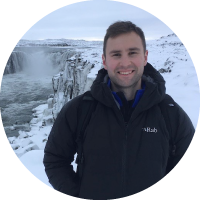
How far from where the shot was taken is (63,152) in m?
1.50

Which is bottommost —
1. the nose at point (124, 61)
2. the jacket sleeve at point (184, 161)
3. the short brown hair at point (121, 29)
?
the jacket sleeve at point (184, 161)

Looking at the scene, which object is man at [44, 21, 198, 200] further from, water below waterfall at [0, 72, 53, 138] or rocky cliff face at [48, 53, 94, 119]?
water below waterfall at [0, 72, 53, 138]

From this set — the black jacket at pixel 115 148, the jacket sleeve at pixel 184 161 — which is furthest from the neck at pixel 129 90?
the jacket sleeve at pixel 184 161

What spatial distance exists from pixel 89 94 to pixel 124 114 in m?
0.28

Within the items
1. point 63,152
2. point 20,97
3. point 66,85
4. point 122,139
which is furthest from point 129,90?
point 20,97

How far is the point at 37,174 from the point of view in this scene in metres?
2.79

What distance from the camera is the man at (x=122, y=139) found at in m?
1.39

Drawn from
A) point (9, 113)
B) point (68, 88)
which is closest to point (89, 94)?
point (68, 88)

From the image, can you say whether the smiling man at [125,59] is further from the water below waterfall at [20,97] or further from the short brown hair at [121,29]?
the water below waterfall at [20,97]

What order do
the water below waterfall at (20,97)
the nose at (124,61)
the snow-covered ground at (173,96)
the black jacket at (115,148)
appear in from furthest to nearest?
1. the water below waterfall at (20,97)
2. the snow-covered ground at (173,96)
3. the nose at (124,61)
4. the black jacket at (115,148)

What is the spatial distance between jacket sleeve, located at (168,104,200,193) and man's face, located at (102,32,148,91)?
38cm

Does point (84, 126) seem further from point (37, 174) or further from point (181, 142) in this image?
point (37, 174)

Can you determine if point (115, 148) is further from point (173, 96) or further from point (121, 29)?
point (173, 96)

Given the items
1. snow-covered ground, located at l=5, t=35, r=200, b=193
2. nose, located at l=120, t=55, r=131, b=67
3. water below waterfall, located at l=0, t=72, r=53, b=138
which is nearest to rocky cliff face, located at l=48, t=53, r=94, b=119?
snow-covered ground, located at l=5, t=35, r=200, b=193
